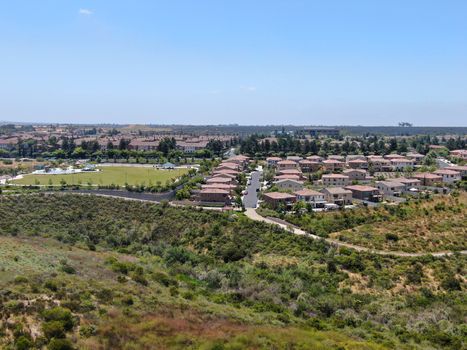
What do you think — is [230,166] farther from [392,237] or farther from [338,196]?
[392,237]

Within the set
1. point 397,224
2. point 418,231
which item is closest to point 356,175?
point 397,224

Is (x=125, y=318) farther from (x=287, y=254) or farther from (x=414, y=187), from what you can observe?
(x=414, y=187)

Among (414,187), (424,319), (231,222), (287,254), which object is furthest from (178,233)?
(414,187)

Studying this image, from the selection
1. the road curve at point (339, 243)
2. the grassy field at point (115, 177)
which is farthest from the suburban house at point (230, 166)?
the road curve at point (339, 243)

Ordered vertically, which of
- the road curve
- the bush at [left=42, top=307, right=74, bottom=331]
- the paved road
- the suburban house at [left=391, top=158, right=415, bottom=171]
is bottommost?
the road curve

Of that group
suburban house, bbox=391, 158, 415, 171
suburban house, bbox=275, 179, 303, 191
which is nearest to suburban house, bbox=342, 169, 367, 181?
suburban house, bbox=275, 179, 303, 191

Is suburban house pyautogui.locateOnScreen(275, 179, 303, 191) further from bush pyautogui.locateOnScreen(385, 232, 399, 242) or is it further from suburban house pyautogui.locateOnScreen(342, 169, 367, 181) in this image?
bush pyautogui.locateOnScreen(385, 232, 399, 242)
